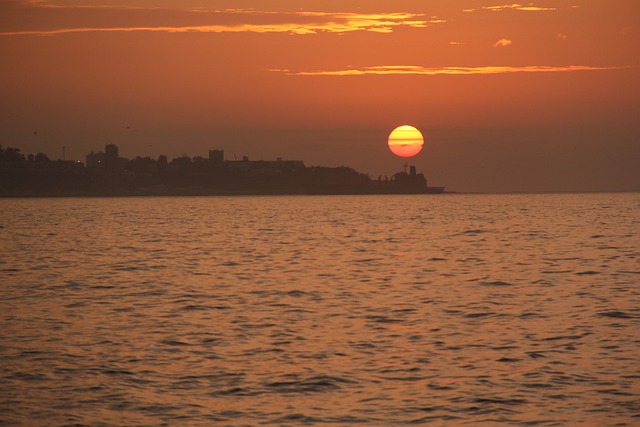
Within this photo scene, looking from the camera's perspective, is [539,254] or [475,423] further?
[539,254]

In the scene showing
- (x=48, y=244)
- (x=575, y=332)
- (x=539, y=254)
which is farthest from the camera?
(x=48, y=244)

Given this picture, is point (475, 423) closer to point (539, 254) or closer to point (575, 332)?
point (575, 332)

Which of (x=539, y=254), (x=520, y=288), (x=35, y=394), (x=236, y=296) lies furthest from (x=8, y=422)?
(x=539, y=254)

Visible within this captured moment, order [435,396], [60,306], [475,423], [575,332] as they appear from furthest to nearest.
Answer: [60,306]
[575,332]
[435,396]
[475,423]

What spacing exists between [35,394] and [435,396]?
877cm

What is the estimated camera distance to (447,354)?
83.8ft

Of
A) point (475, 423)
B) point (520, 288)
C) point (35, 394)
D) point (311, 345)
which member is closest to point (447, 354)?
point (311, 345)

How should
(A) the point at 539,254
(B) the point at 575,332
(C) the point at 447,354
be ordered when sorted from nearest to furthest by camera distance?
(C) the point at 447,354
(B) the point at 575,332
(A) the point at 539,254

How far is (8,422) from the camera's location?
63.0ft

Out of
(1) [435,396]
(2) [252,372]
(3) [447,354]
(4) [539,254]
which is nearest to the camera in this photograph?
(1) [435,396]

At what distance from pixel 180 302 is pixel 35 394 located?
16.5 metres

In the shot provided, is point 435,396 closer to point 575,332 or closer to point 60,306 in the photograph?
point 575,332

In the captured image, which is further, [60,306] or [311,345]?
[60,306]

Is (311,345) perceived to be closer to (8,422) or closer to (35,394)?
(35,394)
